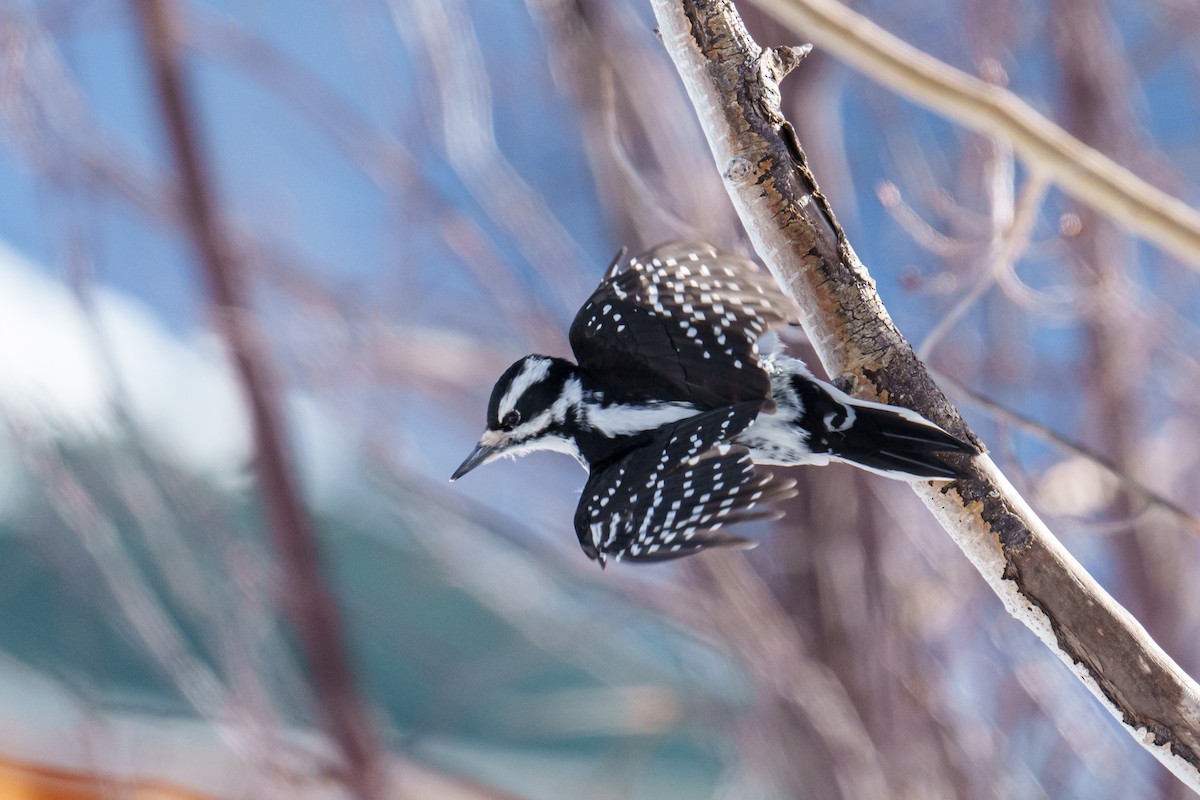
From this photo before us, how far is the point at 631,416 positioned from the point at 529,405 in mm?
176

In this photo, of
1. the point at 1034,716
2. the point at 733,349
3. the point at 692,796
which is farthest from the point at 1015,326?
the point at 692,796

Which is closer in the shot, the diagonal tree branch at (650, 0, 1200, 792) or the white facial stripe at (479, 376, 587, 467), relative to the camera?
the diagonal tree branch at (650, 0, 1200, 792)

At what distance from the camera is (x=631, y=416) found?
1517mm

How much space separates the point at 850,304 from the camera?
1.14 m

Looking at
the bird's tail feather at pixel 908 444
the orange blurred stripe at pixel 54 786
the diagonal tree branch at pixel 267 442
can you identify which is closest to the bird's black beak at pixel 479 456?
the bird's tail feather at pixel 908 444

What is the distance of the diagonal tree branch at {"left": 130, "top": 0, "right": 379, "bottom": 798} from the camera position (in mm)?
2648

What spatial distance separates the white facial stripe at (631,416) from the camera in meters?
1.47

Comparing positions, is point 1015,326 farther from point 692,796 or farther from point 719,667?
point 692,796

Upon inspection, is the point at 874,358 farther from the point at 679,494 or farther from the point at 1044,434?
the point at 1044,434

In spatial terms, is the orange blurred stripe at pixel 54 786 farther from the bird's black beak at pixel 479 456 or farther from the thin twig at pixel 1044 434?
the thin twig at pixel 1044 434

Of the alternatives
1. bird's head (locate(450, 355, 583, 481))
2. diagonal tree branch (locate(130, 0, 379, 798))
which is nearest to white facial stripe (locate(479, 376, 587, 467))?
bird's head (locate(450, 355, 583, 481))

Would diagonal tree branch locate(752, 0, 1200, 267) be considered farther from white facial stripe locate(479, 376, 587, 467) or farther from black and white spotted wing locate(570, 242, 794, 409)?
white facial stripe locate(479, 376, 587, 467)

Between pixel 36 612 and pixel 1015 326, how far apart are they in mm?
3002

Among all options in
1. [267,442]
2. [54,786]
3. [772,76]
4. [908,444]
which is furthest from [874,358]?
[54,786]
